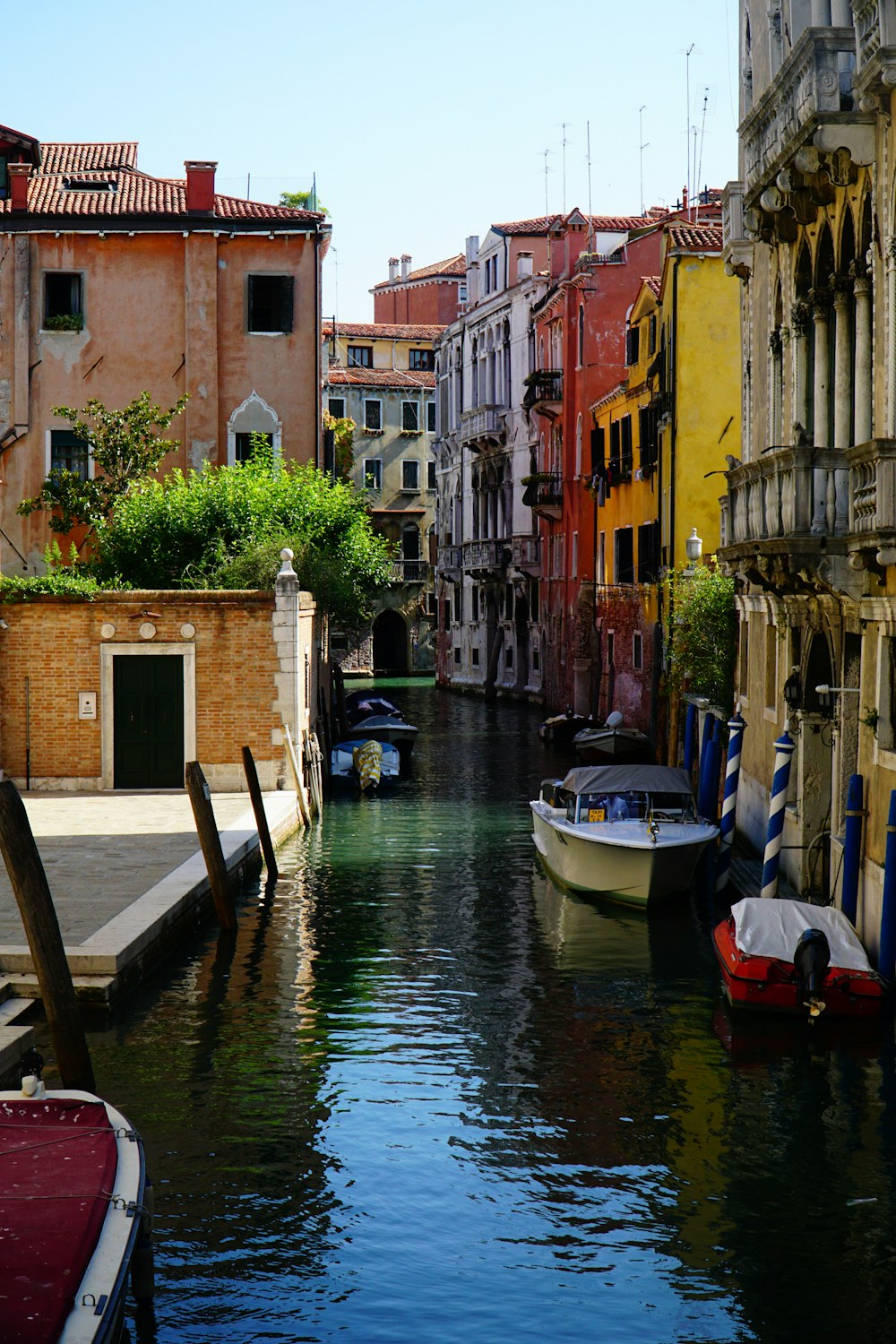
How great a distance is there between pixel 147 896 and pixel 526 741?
2047 cm

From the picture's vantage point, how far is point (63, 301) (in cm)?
2488

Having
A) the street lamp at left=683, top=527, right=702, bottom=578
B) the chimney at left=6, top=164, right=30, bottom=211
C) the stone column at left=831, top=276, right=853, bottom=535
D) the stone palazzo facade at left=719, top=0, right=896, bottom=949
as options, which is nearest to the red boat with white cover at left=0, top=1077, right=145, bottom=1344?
the stone palazzo facade at left=719, top=0, right=896, bottom=949

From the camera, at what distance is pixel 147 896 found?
1347 centimetres

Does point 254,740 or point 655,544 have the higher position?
point 655,544

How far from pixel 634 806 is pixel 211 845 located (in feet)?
15.2

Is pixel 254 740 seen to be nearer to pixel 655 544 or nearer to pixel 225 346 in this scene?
pixel 225 346

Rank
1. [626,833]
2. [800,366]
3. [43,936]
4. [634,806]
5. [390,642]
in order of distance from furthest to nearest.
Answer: [390,642]
[634,806]
[626,833]
[800,366]
[43,936]

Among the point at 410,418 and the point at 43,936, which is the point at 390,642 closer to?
the point at 410,418

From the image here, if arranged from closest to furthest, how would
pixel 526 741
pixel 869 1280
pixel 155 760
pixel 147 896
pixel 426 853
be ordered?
pixel 869 1280
pixel 147 896
pixel 426 853
pixel 155 760
pixel 526 741

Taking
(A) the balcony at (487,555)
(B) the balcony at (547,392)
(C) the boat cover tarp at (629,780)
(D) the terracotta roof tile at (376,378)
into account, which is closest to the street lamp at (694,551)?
(C) the boat cover tarp at (629,780)

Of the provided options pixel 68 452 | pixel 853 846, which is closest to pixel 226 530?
pixel 68 452

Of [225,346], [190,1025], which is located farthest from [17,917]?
[225,346]

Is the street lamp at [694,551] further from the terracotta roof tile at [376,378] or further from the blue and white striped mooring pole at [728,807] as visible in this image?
the terracotta roof tile at [376,378]

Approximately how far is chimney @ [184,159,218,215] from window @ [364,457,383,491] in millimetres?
31419
